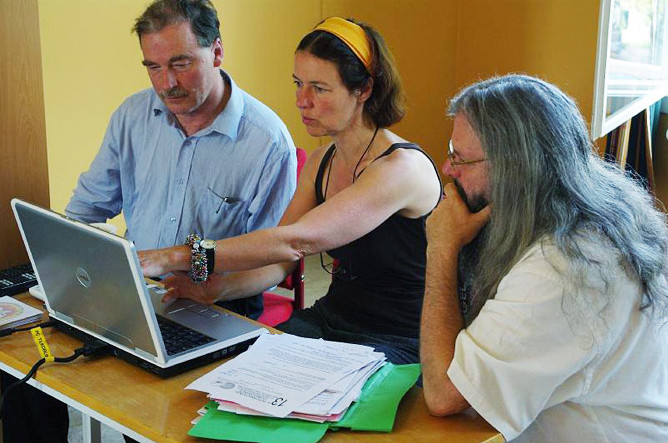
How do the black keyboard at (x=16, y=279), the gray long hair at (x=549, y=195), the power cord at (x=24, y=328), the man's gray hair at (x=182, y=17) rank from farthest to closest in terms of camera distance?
1. the man's gray hair at (x=182, y=17)
2. the black keyboard at (x=16, y=279)
3. the power cord at (x=24, y=328)
4. the gray long hair at (x=549, y=195)

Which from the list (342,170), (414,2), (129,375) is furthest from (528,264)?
(414,2)

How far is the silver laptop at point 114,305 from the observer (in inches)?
54.1

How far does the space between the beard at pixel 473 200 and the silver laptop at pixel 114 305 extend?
0.48 meters

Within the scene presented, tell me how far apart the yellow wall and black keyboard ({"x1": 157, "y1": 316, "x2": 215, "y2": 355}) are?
2.23 m

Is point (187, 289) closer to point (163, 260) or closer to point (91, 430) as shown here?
point (163, 260)

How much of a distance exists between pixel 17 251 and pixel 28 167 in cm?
23

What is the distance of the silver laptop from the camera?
1373 mm

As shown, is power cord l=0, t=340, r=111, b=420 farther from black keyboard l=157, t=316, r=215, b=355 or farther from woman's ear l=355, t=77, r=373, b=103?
woman's ear l=355, t=77, r=373, b=103

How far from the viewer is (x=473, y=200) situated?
153cm

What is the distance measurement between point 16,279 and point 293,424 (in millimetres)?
1027

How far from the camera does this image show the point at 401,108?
2.11 meters

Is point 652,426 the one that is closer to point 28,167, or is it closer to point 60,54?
point 28,167

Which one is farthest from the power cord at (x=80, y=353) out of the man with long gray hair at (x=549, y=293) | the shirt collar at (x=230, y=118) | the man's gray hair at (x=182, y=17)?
the man's gray hair at (x=182, y=17)

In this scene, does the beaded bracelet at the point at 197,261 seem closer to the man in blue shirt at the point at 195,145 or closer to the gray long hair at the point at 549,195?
the man in blue shirt at the point at 195,145
